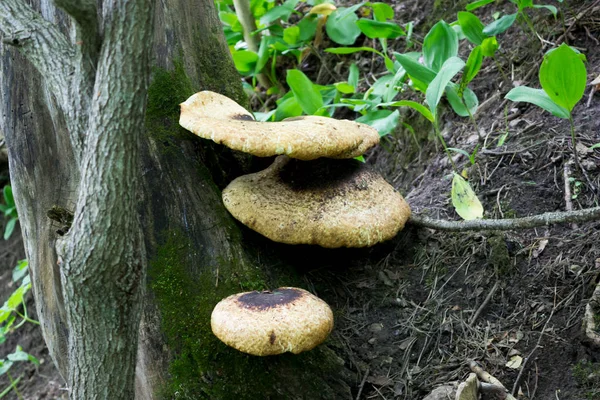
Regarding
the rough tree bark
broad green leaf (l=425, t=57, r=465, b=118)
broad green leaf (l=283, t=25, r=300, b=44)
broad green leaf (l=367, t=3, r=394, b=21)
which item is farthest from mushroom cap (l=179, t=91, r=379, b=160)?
broad green leaf (l=283, t=25, r=300, b=44)

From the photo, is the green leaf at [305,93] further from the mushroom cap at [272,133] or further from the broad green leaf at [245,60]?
the broad green leaf at [245,60]

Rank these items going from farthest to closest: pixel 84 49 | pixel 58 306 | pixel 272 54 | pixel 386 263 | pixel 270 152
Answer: pixel 272 54 → pixel 386 263 → pixel 58 306 → pixel 270 152 → pixel 84 49

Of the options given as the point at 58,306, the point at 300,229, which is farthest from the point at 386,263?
the point at 58,306

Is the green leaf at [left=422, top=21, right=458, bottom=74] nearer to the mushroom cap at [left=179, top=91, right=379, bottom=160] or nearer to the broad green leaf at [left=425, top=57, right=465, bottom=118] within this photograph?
the broad green leaf at [left=425, top=57, right=465, bottom=118]

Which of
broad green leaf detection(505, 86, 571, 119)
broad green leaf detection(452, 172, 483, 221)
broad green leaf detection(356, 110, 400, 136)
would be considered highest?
broad green leaf detection(505, 86, 571, 119)

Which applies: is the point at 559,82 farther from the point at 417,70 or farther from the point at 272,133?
the point at 272,133

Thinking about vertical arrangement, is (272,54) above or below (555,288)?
above

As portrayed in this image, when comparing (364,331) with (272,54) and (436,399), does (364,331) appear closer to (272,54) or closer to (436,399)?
(436,399)
